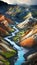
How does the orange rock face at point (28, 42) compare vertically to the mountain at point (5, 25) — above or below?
below

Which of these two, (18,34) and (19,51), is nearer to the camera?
(19,51)

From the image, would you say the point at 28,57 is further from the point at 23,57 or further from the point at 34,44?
the point at 34,44

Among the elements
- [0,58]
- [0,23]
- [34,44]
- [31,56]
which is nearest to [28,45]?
[34,44]

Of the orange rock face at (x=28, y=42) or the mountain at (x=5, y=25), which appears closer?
the orange rock face at (x=28, y=42)

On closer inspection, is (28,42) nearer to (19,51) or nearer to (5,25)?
(19,51)

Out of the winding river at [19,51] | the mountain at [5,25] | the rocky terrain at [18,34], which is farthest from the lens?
the mountain at [5,25]

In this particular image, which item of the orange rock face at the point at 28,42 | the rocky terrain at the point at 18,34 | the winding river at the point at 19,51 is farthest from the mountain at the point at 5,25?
the orange rock face at the point at 28,42

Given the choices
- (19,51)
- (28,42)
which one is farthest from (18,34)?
(19,51)

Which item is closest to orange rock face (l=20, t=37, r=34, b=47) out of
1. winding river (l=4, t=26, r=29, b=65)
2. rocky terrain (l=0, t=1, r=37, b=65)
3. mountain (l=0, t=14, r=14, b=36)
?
rocky terrain (l=0, t=1, r=37, b=65)

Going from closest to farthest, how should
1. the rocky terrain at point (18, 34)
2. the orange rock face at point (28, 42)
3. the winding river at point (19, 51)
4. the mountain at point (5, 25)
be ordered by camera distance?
the winding river at point (19, 51) < the rocky terrain at point (18, 34) < the orange rock face at point (28, 42) < the mountain at point (5, 25)

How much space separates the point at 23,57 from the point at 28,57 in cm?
24

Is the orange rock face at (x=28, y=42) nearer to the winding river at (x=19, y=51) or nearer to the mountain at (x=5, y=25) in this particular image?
the winding river at (x=19, y=51)

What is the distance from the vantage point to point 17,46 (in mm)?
12188

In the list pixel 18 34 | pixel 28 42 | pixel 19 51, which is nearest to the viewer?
pixel 19 51
